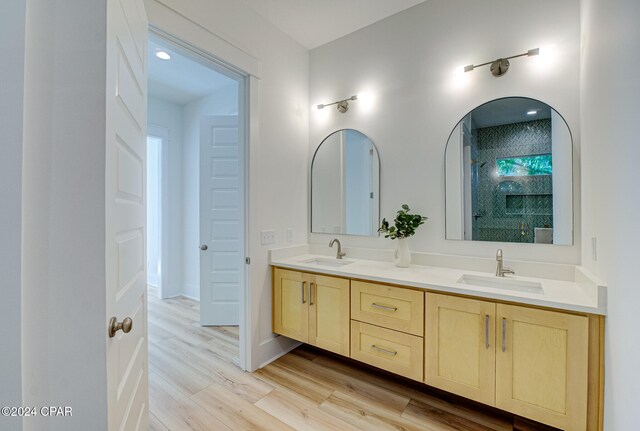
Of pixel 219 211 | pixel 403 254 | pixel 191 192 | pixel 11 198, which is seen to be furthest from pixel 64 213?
pixel 191 192

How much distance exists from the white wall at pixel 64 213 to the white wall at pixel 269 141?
139 centimetres

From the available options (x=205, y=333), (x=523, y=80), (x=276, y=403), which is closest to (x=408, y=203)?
(x=523, y=80)

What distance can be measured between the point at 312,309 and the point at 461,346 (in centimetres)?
105

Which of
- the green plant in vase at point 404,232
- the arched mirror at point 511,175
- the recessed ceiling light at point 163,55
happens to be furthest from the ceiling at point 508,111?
the recessed ceiling light at point 163,55

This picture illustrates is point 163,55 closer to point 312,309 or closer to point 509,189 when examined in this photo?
point 312,309

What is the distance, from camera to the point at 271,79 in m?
2.42

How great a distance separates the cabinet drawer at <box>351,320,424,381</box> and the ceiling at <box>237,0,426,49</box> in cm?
241

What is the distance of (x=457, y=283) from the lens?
168cm

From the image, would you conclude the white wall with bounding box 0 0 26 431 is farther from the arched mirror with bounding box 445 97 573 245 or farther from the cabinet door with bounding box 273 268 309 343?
the arched mirror with bounding box 445 97 573 245

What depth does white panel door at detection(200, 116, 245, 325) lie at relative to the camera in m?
3.15

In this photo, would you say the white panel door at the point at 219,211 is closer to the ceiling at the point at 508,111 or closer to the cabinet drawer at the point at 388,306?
the cabinet drawer at the point at 388,306

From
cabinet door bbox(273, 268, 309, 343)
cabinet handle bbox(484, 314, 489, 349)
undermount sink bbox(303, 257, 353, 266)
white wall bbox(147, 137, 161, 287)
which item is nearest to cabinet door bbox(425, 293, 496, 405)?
cabinet handle bbox(484, 314, 489, 349)

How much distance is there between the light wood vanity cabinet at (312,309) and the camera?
2.05 m

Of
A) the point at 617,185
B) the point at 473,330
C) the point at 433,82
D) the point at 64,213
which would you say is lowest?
the point at 473,330
